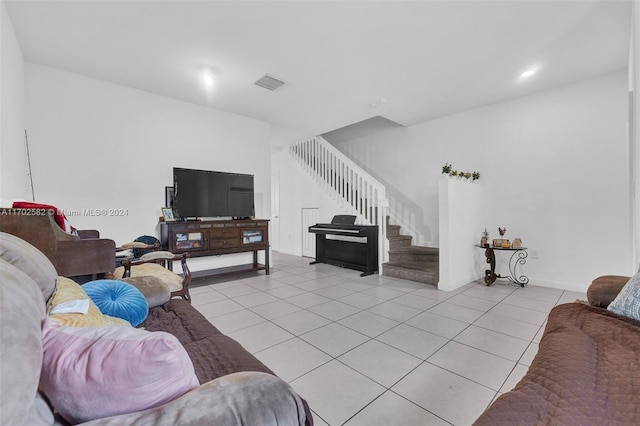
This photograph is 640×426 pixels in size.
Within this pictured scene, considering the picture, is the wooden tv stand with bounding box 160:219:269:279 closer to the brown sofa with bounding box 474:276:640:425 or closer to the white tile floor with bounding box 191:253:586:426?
the white tile floor with bounding box 191:253:586:426

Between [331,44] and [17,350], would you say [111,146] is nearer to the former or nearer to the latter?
[331,44]

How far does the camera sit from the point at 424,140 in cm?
532

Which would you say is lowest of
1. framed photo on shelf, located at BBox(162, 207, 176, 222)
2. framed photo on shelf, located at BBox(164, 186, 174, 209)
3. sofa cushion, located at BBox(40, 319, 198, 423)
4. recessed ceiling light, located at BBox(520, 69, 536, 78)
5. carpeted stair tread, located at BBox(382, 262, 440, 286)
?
carpeted stair tread, located at BBox(382, 262, 440, 286)

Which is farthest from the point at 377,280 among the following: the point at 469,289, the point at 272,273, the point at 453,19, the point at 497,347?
the point at 453,19

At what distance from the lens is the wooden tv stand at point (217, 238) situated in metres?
3.70

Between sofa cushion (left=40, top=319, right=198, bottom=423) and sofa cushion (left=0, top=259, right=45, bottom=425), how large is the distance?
0.22ft

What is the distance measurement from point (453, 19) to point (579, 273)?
3.65 m

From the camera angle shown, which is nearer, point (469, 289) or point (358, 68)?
point (358, 68)

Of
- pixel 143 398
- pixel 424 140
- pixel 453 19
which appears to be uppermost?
pixel 453 19

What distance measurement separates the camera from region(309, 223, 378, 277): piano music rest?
15.2 ft

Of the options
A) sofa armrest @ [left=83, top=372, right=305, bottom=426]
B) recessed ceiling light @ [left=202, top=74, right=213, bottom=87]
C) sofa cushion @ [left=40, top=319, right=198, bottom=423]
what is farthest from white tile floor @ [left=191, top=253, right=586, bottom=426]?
recessed ceiling light @ [left=202, top=74, right=213, bottom=87]

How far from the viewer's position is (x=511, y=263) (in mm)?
4176

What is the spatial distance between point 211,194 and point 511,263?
15.8 feet

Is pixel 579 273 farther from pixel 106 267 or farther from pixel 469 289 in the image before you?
pixel 106 267
